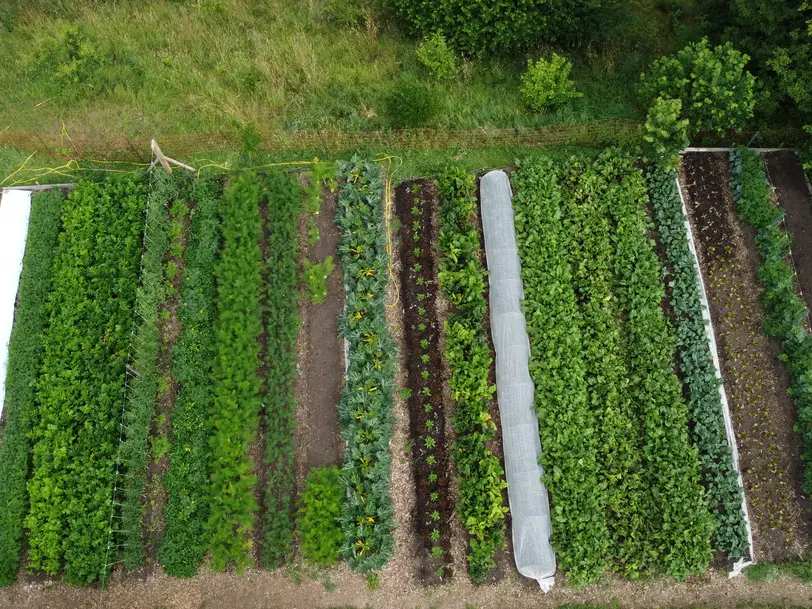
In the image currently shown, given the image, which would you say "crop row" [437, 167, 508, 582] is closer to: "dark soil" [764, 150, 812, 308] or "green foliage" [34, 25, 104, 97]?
"dark soil" [764, 150, 812, 308]

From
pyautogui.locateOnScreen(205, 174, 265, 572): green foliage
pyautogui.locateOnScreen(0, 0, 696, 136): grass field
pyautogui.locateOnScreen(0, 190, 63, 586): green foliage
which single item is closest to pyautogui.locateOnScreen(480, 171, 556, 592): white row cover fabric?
pyautogui.locateOnScreen(0, 0, 696, 136): grass field

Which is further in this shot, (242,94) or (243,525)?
(242,94)

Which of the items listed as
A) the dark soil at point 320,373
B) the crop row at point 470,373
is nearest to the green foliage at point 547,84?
the crop row at point 470,373

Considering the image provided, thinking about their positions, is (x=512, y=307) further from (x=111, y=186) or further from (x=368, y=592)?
(x=111, y=186)

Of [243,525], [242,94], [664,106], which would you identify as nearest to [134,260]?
[242,94]

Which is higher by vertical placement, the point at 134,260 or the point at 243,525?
the point at 134,260

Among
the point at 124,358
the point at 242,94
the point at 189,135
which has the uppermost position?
the point at 242,94

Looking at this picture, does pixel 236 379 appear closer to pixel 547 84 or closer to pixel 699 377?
pixel 699 377
